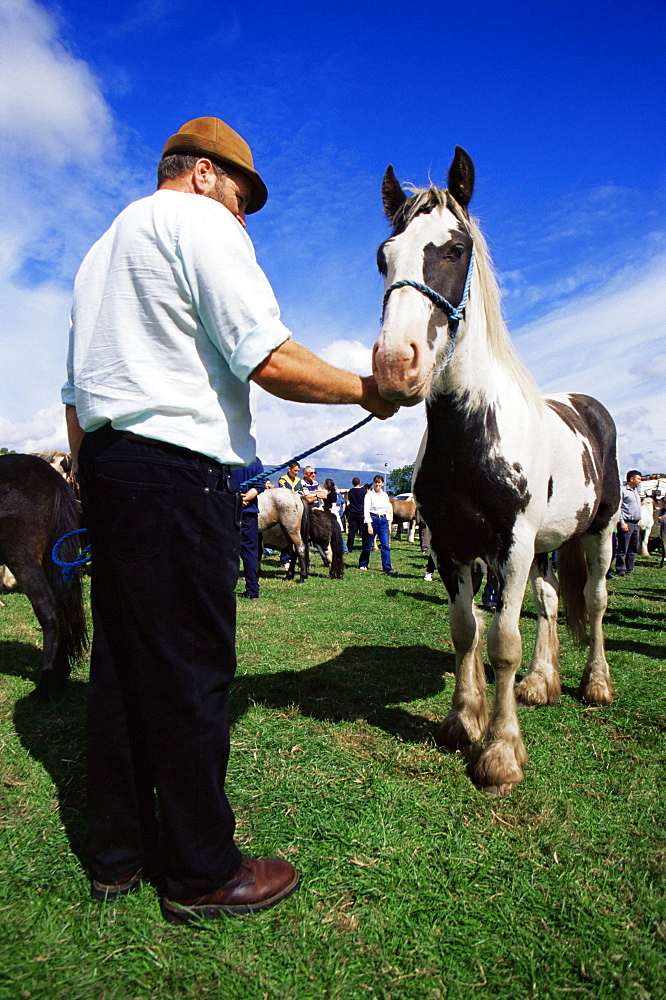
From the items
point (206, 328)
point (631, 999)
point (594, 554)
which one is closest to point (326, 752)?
point (631, 999)

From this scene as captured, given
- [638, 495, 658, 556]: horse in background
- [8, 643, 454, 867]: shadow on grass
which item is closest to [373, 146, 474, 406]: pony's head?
[8, 643, 454, 867]: shadow on grass

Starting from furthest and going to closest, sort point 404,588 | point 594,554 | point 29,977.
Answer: point 404,588, point 594,554, point 29,977

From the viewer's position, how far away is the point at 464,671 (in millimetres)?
3346

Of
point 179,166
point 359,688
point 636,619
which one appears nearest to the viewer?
point 179,166

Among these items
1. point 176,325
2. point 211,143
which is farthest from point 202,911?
point 211,143

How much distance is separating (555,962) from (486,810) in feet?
2.71

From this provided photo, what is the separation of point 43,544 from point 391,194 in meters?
3.68

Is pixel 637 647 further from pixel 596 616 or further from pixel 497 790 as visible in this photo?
pixel 497 790

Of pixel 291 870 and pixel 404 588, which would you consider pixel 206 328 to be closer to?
pixel 291 870

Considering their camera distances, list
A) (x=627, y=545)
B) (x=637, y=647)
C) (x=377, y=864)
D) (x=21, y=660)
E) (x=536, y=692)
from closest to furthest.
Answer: (x=377, y=864), (x=536, y=692), (x=21, y=660), (x=637, y=647), (x=627, y=545)

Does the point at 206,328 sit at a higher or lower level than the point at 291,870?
higher

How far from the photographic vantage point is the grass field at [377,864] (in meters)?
1.62

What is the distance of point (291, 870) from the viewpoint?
78.0 inches

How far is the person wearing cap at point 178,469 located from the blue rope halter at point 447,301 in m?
0.71
